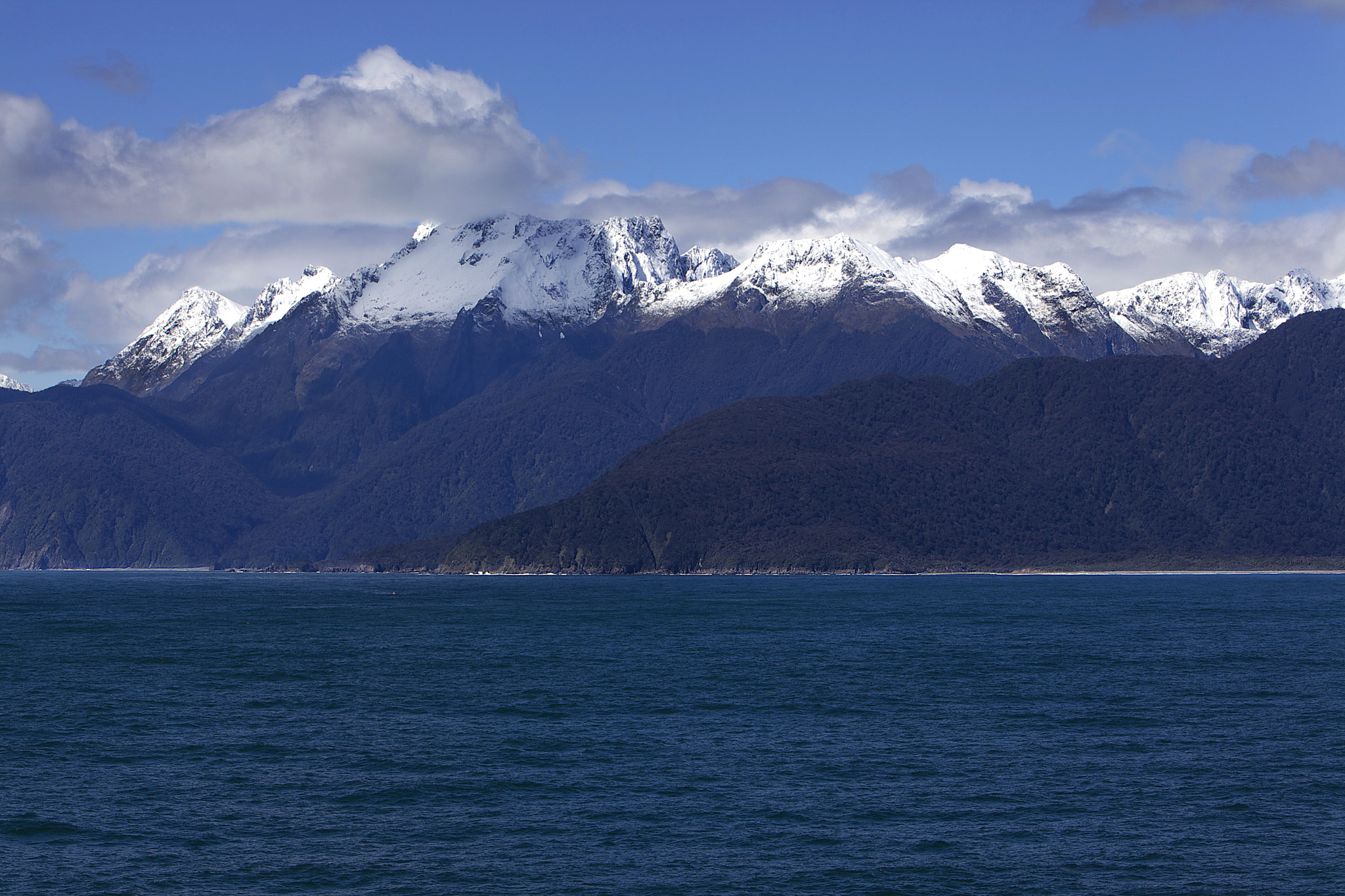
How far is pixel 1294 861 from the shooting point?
60.7 meters

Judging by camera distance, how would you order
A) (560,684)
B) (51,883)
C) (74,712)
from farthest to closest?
(560,684), (74,712), (51,883)

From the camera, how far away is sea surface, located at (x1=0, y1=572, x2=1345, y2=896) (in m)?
60.4

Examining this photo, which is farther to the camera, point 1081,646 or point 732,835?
point 1081,646

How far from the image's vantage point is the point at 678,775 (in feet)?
264

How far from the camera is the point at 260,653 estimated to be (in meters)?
154

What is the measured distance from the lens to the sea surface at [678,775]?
60375 millimetres

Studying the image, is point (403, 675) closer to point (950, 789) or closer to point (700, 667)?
point (700, 667)

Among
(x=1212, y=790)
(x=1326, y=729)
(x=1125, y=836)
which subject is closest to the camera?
(x=1125, y=836)

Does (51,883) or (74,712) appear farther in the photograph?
(74,712)

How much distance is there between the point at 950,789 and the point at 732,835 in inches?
625

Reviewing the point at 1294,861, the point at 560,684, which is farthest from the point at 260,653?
the point at 1294,861

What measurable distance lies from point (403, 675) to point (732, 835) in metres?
71.3

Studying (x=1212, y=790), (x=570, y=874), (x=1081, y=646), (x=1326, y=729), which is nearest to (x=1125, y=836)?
(x=1212, y=790)

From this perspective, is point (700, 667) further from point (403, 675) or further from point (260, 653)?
point (260, 653)
